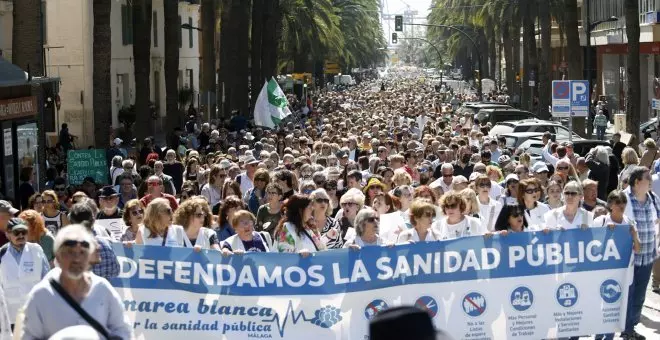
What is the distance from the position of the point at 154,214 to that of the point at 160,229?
0.45 feet

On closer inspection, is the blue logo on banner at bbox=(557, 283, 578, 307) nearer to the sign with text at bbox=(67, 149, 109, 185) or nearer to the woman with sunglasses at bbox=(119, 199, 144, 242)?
the woman with sunglasses at bbox=(119, 199, 144, 242)

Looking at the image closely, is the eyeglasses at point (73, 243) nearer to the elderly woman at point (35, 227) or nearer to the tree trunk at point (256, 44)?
the elderly woman at point (35, 227)

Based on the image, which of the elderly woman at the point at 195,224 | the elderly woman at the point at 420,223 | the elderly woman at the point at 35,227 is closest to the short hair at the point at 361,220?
the elderly woman at the point at 420,223

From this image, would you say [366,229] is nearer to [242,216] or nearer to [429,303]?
[429,303]

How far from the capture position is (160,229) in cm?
1118

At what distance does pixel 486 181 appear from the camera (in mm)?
13969

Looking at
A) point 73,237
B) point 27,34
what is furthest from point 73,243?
point 27,34

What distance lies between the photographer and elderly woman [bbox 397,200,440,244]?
11539 millimetres

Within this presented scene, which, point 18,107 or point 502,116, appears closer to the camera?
point 18,107

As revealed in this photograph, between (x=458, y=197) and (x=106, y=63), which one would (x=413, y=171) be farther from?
(x=106, y=63)

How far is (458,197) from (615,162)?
473 inches

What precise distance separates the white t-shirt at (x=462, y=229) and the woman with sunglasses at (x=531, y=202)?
2.84ft

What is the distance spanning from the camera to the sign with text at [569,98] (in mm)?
30031

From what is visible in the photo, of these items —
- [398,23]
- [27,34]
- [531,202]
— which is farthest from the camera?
[398,23]
